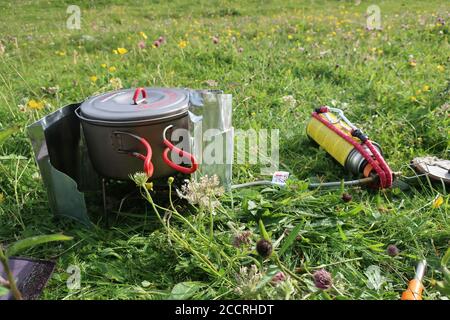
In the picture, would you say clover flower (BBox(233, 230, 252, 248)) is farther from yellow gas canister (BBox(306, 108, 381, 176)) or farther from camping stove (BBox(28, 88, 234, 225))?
yellow gas canister (BBox(306, 108, 381, 176))

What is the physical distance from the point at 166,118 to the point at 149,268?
1.99ft

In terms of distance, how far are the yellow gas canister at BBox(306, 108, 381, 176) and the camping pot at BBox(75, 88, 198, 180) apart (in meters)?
0.86

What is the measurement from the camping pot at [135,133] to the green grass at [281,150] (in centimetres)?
28

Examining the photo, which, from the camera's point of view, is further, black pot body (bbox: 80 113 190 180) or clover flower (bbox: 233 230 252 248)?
black pot body (bbox: 80 113 190 180)

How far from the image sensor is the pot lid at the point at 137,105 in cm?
158

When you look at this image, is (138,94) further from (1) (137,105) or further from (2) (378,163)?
(2) (378,163)

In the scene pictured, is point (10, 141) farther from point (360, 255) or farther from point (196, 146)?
point (360, 255)

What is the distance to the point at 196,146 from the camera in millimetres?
1809

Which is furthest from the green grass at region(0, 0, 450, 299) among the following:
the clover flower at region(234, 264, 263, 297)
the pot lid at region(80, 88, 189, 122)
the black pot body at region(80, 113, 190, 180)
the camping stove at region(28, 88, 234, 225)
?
the pot lid at region(80, 88, 189, 122)

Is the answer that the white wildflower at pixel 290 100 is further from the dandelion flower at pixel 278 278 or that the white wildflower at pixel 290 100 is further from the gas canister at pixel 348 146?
the dandelion flower at pixel 278 278

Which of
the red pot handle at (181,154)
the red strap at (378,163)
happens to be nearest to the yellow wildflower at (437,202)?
the red strap at (378,163)

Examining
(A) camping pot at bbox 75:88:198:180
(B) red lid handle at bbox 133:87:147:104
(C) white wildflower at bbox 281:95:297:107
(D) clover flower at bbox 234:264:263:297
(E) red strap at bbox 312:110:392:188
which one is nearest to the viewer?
(D) clover flower at bbox 234:264:263:297

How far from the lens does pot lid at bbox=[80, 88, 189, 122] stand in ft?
5.18

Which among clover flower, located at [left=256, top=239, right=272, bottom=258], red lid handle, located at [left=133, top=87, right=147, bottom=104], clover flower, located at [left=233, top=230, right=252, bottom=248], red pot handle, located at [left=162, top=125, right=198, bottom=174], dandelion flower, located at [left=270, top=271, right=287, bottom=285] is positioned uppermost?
red lid handle, located at [left=133, top=87, right=147, bottom=104]
